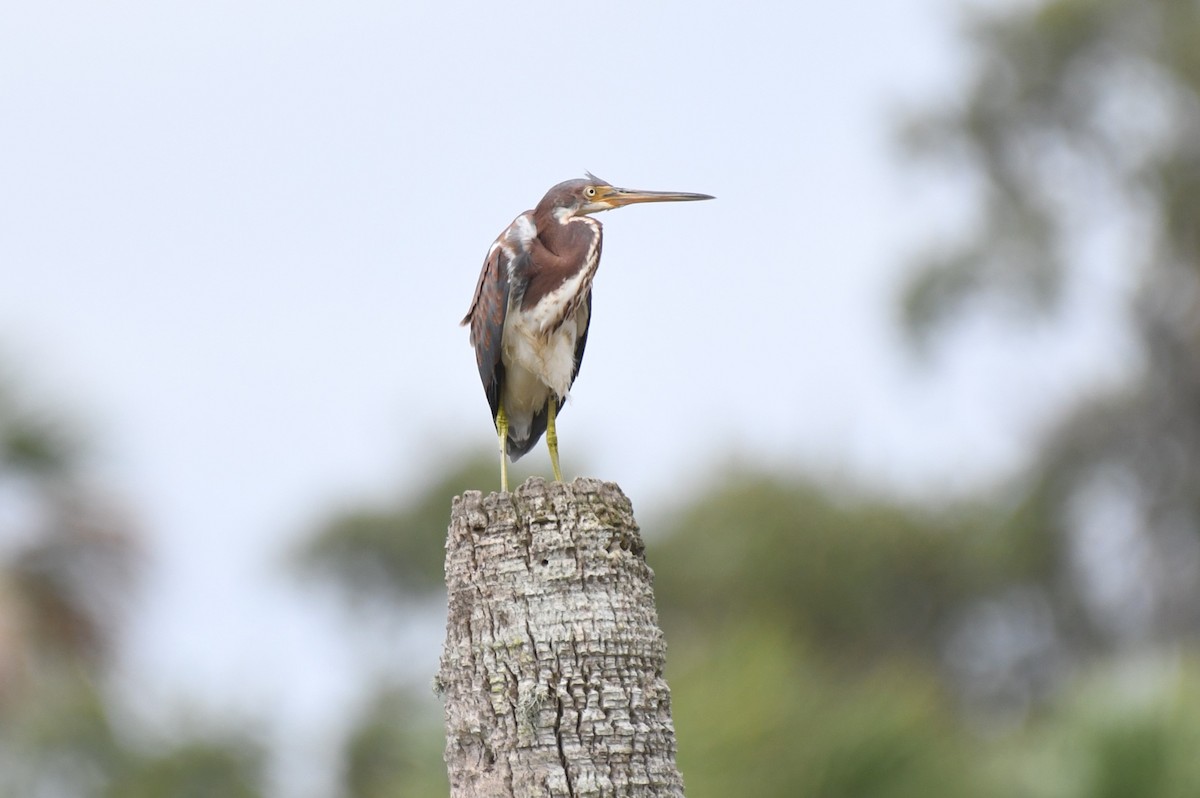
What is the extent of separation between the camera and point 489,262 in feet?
23.2

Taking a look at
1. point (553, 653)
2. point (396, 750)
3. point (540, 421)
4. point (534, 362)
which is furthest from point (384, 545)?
point (553, 653)

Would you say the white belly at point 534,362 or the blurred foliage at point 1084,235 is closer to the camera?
the white belly at point 534,362

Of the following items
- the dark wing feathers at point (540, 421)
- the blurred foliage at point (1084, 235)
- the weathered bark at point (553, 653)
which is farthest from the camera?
the blurred foliage at point (1084, 235)

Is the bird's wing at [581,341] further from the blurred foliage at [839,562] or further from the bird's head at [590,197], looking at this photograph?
the blurred foliage at [839,562]

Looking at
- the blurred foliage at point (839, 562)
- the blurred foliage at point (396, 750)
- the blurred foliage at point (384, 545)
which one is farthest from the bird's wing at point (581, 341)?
the blurred foliage at point (384, 545)

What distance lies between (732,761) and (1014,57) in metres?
21.2

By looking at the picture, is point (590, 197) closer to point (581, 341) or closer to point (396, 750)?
point (581, 341)

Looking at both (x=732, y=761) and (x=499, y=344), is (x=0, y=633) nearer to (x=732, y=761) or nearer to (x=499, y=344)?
A: (x=732, y=761)

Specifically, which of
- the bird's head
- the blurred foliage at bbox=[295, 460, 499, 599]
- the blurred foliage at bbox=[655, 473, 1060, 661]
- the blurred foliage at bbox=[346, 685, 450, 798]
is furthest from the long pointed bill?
the blurred foliage at bbox=[295, 460, 499, 599]

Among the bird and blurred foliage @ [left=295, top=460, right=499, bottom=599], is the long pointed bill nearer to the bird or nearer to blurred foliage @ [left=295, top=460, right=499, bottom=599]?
the bird

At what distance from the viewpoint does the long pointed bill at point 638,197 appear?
7273 millimetres

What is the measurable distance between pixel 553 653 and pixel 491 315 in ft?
8.91

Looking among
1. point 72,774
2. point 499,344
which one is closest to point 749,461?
point 72,774

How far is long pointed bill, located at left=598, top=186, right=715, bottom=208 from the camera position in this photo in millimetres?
7273
